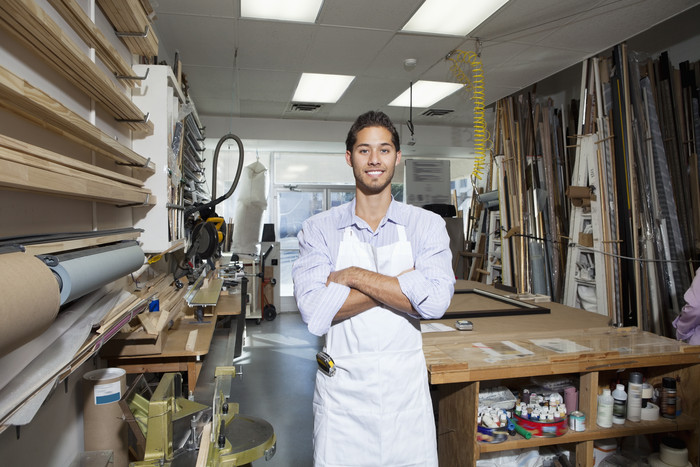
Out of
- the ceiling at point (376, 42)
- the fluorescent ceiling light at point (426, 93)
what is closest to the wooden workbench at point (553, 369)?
the ceiling at point (376, 42)

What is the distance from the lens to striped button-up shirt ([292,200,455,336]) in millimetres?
1448

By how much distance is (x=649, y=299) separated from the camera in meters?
3.43

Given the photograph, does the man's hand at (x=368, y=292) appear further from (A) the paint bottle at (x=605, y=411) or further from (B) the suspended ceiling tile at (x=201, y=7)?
(B) the suspended ceiling tile at (x=201, y=7)

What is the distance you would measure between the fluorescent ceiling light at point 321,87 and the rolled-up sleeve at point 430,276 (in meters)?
3.60

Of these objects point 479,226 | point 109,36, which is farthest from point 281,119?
point 109,36

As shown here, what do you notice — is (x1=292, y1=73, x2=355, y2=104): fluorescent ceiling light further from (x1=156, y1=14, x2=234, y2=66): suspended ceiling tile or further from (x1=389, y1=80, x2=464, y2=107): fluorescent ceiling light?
(x1=156, y1=14, x2=234, y2=66): suspended ceiling tile

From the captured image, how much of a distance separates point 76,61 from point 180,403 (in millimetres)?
1222

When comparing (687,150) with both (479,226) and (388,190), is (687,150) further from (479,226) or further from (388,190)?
(388,190)

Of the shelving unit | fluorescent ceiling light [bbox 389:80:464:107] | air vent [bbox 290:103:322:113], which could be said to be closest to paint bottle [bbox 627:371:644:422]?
the shelving unit

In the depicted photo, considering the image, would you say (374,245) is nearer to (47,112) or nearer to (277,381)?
(47,112)

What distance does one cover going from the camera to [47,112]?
1058 mm

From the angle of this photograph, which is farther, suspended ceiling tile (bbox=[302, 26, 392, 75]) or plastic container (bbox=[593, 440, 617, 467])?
suspended ceiling tile (bbox=[302, 26, 392, 75])

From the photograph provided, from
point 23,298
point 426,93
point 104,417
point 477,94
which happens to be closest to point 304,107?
point 426,93

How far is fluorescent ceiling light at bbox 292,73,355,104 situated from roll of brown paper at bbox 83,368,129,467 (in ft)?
12.4
